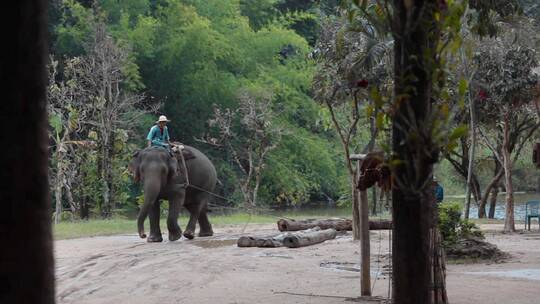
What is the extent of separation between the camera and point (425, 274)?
18.2ft

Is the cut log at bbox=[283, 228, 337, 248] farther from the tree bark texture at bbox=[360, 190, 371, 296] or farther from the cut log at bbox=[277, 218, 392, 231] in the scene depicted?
the tree bark texture at bbox=[360, 190, 371, 296]

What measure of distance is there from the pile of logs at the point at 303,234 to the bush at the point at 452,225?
1041 millimetres

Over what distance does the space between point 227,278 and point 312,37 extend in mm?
33782

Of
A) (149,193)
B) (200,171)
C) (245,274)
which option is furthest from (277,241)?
(245,274)

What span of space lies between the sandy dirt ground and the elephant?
0.74 meters

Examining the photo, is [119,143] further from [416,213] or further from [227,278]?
[416,213]

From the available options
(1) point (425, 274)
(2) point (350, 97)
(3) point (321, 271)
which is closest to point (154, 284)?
(3) point (321, 271)

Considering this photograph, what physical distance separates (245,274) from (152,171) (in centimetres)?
631

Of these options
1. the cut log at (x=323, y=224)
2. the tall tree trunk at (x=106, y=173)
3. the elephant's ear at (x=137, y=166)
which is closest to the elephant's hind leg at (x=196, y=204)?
the elephant's ear at (x=137, y=166)

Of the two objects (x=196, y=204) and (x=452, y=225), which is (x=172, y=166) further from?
(x=452, y=225)

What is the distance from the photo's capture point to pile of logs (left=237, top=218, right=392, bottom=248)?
1788cm

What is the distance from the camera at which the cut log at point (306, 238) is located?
17828mm

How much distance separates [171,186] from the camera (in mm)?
20172

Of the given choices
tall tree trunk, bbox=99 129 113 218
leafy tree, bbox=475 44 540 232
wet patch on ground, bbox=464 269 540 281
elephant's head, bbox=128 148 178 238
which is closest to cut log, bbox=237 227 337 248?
Result: elephant's head, bbox=128 148 178 238
